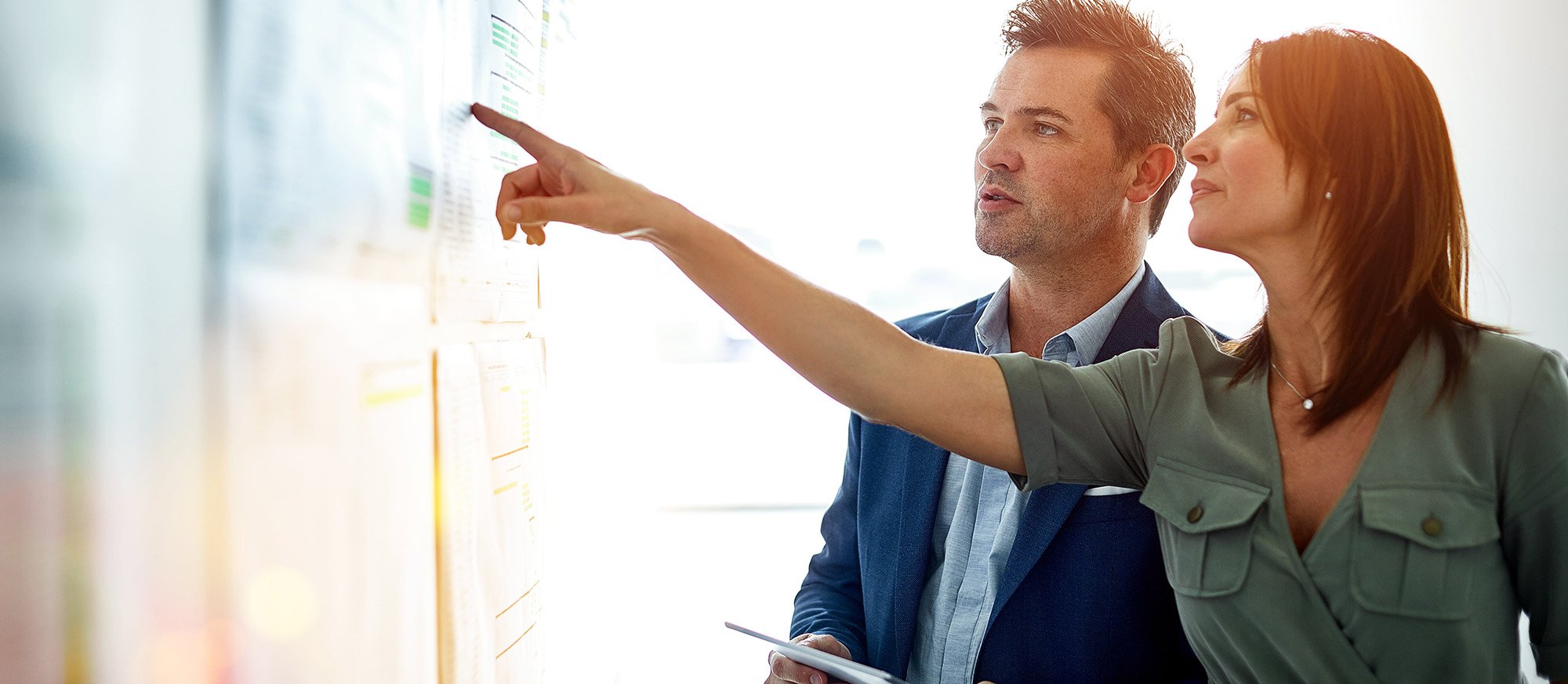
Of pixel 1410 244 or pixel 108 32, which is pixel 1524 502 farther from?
pixel 108 32

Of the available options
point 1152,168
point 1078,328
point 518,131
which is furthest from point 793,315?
point 1152,168

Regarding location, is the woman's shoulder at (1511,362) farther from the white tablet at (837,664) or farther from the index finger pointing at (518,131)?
the index finger pointing at (518,131)

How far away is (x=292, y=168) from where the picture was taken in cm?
57

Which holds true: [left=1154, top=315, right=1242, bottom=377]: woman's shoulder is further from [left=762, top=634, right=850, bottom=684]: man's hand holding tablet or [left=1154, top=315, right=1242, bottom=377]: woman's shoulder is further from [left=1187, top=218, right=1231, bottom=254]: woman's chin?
[left=762, top=634, right=850, bottom=684]: man's hand holding tablet

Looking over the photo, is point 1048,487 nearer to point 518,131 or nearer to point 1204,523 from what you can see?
point 1204,523

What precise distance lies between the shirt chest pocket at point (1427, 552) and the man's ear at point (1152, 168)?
2.60ft

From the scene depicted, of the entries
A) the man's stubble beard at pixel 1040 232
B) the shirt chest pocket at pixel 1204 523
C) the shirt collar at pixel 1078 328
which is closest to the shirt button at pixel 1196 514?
the shirt chest pocket at pixel 1204 523

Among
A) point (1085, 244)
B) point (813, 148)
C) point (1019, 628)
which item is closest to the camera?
point (1019, 628)

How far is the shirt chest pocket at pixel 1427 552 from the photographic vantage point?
33.2 inches

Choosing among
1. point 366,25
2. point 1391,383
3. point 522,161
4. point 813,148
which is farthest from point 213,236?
point 813,148

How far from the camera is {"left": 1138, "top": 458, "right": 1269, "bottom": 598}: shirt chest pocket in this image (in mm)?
918

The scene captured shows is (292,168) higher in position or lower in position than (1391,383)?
higher

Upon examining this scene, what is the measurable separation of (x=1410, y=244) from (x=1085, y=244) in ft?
1.83

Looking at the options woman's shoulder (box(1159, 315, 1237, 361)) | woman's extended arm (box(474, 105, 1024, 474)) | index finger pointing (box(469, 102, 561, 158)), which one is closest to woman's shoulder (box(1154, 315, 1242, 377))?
woman's shoulder (box(1159, 315, 1237, 361))
